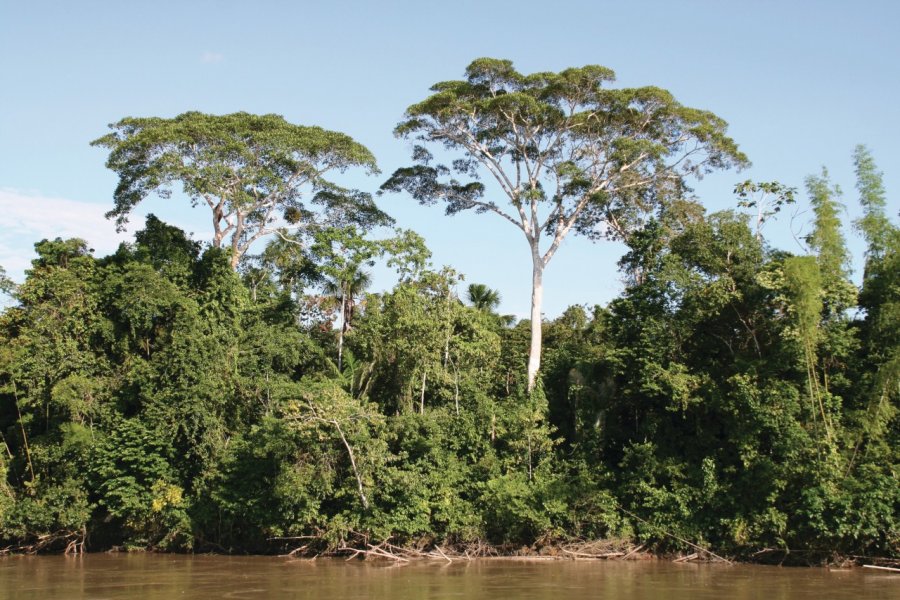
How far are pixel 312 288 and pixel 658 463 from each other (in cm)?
1304

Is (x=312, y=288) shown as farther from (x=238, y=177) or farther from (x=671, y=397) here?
(x=671, y=397)

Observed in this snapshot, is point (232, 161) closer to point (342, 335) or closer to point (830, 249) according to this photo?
point (342, 335)

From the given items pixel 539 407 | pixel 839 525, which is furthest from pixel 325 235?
pixel 839 525

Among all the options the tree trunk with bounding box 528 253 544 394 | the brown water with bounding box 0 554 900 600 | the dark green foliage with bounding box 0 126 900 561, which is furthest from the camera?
the tree trunk with bounding box 528 253 544 394

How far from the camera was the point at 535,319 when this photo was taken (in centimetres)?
2400

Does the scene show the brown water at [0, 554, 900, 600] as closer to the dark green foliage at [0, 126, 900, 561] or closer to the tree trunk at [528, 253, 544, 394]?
the dark green foliage at [0, 126, 900, 561]

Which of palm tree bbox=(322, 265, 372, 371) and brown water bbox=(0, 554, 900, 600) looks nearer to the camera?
brown water bbox=(0, 554, 900, 600)

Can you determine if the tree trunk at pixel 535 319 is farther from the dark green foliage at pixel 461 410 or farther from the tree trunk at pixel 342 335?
the tree trunk at pixel 342 335

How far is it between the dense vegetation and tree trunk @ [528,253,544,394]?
0.75 m

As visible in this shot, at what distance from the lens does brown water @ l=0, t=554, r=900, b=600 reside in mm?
15555

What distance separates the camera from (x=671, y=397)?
2042 cm

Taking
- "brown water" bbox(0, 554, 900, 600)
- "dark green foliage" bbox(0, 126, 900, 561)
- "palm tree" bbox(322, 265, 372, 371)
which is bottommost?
"brown water" bbox(0, 554, 900, 600)

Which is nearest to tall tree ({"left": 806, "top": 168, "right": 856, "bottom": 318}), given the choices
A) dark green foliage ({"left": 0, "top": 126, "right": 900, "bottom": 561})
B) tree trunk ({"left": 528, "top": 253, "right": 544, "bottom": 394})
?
dark green foliage ({"left": 0, "top": 126, "right": 900, "bottom": 561})

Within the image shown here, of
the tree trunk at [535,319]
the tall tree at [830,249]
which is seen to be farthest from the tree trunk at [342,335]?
the tall tree at [830,249]
